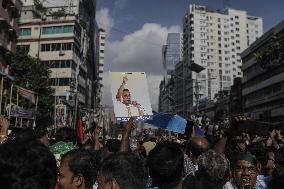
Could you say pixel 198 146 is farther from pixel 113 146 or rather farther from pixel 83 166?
pixel 83 166

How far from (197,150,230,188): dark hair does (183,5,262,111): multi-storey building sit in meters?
151

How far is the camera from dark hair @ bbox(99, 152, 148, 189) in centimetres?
274

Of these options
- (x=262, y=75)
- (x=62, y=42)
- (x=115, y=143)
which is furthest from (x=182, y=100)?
(x=115, y=143)

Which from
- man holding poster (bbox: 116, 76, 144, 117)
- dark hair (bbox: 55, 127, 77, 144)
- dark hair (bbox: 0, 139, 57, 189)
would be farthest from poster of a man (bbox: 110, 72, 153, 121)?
dark hair (bbox: 0, 139, 57, 189)

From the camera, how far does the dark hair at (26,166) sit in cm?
178

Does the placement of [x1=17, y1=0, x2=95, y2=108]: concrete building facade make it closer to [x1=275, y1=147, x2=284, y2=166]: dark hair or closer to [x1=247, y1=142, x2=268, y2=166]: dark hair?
[x1=247, y1=142, x2=268, y2=166]: dark hair

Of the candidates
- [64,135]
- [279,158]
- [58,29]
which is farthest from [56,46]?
[279,158]

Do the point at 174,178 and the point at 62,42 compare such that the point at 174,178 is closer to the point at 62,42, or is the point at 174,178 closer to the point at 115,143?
the point at 115,143

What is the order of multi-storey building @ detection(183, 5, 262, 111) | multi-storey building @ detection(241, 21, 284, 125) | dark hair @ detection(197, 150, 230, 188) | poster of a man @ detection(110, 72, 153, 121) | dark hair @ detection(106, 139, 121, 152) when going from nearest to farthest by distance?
dark hair @ detection(197, 150, 230, 188), dark hair @ detection(106, 139, 121, 152), poster of a man @ detection(110, 72, 153, 121), multi-storey building @ detection(241, 21, 284, 125), multi-storey building @ detection(183, 5, 262, 111)

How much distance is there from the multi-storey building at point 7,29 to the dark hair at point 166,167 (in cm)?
2967

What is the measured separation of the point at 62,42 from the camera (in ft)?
215

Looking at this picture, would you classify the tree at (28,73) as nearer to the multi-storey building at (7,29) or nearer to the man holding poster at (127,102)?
the multi-storey building at (7,29)

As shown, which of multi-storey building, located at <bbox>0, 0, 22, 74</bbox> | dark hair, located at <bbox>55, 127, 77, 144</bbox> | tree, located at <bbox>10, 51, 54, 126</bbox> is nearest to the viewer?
dark hair, located at <bbox>55, 127, 77, 144</bbox>

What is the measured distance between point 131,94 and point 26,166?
4.64 meters
